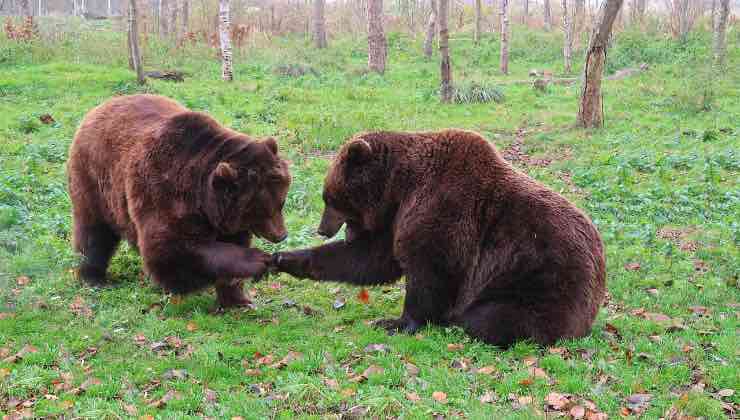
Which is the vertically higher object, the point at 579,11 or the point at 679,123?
the point at 579,11

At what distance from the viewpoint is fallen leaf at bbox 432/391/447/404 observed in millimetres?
5250

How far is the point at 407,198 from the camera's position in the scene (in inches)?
263

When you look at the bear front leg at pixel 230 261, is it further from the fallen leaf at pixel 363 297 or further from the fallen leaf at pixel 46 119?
the fallen leaf at pixel 46 119

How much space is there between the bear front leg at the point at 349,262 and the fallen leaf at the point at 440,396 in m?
1.79

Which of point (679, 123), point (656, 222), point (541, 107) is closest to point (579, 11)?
point (541, 107)

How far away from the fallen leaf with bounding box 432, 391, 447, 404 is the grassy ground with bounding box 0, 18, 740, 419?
1 centimetres

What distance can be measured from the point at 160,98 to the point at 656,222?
7.24m

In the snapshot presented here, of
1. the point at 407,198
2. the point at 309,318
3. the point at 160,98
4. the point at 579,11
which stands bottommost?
the point at 309,318

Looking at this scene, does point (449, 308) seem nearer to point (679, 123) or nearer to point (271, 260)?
point (271, 260)

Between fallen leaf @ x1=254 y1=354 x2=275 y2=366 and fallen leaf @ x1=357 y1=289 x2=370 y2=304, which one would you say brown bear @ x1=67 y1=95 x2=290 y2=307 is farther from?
fallen leaf @ x1=357 y1=289 x2=370 y2=304

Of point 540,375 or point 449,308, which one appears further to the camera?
point 449,308

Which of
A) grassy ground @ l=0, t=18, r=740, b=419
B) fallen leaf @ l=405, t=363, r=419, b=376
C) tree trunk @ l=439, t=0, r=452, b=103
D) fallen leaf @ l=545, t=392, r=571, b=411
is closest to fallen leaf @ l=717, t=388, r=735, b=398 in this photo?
grassy ground @ l=0, t=18, r=740, b=419

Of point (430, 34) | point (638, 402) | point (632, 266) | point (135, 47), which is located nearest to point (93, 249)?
point (638, 402)

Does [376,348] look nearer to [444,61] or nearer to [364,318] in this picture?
[364,318]
